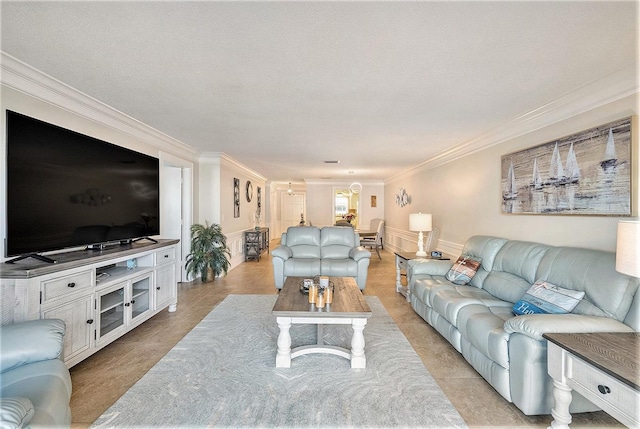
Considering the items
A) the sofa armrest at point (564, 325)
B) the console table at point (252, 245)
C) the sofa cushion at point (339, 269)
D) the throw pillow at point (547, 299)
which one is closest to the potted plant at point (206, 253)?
the console table at point (252, 245)

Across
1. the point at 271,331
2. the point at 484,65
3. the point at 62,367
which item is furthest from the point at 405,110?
the point at 62,367

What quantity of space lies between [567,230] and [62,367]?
12.5ft

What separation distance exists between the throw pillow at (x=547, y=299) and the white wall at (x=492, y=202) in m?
0.56

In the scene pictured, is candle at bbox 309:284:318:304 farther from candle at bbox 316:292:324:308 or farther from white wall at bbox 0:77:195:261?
white wall at bbox 0:77:195:261

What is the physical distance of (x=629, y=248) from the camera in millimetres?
1548

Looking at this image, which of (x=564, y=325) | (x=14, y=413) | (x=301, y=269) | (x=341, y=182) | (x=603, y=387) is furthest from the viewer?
(x=341, y=182)

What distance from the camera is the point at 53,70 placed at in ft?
7.14

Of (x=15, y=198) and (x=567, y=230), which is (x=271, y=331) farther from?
(x=567, y=230)

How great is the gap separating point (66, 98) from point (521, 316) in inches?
157

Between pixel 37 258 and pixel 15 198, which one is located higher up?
pixel 15 198

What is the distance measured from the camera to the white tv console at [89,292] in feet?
6.07

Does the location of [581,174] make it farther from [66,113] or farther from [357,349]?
[66,113]

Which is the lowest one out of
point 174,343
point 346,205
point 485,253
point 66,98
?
point 174,343

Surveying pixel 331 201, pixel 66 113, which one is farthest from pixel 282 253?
pixel 331 201
